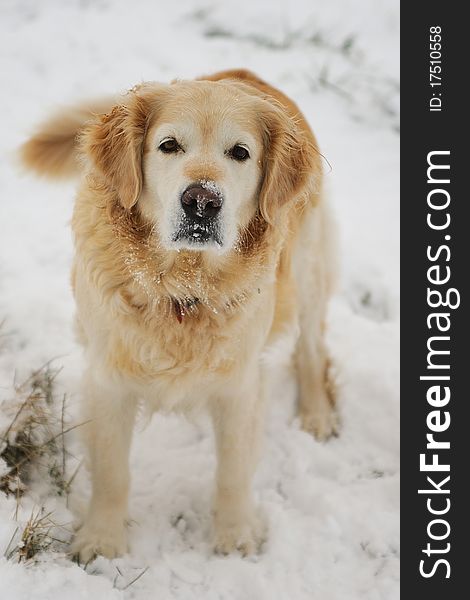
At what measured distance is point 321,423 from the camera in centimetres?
389

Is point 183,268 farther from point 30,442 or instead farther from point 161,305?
point 30,442

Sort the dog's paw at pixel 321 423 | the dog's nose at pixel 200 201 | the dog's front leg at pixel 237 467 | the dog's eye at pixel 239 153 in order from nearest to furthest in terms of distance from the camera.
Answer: the dog's nose at pixel 200 201, the dog's eye at pixel 239 153, the dog's front leg at pixel 237 467, the dog's paw at pixel 321 423

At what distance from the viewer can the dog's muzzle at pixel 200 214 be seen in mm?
2400

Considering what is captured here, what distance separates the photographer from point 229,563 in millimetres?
3023

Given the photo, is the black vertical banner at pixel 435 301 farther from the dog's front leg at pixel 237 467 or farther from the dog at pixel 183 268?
the dog at pixel 183 268

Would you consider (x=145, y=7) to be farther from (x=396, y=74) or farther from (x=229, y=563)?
(x=229, y=563)

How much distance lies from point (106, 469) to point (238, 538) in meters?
0.66

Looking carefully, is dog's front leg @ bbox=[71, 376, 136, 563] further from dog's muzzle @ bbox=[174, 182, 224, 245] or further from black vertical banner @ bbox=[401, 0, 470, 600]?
black vertical banner @ bbox=[401, 0, 470, 600]

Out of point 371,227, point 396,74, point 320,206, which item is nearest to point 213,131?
point 320,206

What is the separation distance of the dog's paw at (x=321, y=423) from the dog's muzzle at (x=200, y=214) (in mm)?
1688

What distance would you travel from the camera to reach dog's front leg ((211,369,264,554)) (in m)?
3.07

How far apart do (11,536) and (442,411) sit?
222 centimetres

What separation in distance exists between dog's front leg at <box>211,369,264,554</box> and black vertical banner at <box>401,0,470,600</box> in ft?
2.34

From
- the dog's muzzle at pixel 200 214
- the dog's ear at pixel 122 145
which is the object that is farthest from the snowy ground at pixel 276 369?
the dog's muzzle at pixel 200 214
